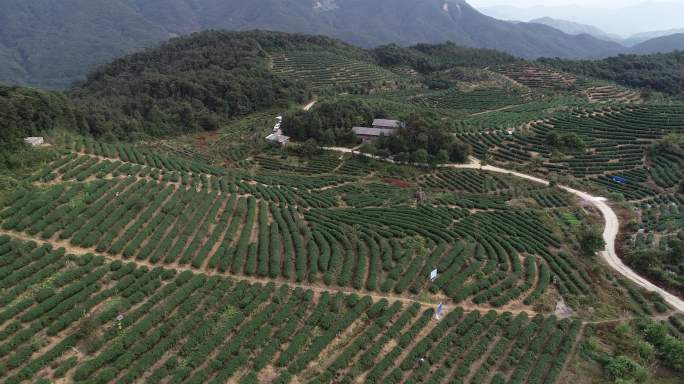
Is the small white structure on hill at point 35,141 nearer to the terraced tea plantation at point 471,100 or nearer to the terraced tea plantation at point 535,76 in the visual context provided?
the terraced tea plantation at point 471,100

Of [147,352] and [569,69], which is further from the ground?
[569,69]

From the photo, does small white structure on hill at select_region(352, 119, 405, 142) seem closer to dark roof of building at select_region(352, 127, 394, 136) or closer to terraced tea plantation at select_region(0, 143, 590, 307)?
dark roof of building at select_region(352, 127, 394, 136)

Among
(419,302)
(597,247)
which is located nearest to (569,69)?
(597,247)

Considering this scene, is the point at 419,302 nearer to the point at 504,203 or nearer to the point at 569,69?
the point at 504,203

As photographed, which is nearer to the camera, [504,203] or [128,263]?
[128,263]

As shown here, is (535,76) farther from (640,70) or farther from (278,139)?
(278,139)

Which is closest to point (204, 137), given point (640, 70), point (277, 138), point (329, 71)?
point (277, 138)

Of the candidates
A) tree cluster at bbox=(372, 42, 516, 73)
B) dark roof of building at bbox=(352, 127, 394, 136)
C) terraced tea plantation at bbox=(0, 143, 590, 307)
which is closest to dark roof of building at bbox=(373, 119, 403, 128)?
dark roof of building at bbox=(352, 127, 394, 136)
